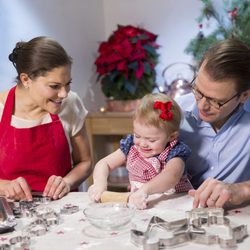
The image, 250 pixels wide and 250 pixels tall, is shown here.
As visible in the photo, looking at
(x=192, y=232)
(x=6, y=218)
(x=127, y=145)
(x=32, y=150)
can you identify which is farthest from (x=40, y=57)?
(x=192, y=232)

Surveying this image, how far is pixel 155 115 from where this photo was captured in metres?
1.62

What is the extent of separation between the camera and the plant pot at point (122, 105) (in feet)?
11.0

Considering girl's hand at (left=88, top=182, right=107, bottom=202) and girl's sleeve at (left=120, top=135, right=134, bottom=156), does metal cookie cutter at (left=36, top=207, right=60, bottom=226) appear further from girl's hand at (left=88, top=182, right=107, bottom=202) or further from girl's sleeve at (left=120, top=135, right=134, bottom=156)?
girl's sleeve at (left=120, top=135, right=134, bottom=156)

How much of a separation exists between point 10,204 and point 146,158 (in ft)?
1.65

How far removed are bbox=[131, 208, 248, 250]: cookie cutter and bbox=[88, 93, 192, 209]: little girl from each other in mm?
281

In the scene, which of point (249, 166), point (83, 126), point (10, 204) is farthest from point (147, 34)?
point (10, 204)

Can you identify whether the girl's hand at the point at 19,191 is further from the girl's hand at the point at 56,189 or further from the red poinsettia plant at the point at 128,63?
the red poinsettia plant at the point at 128,63

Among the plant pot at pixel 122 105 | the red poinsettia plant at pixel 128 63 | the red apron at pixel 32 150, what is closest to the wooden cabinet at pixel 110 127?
the plant pot at pixel 122 105

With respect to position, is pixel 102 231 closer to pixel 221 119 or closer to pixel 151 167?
pixel 151 167

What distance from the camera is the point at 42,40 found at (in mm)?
1899

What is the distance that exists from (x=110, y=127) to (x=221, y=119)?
1644mm

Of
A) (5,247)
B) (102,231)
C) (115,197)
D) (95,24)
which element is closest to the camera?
(5,247)

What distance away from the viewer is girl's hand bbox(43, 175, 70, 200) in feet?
5.46

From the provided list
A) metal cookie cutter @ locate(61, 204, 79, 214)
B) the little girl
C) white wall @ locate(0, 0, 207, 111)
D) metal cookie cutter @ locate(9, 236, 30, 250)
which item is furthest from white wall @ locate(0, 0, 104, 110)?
metal cookie cutter @ locate(9, 236, 30, 250)
